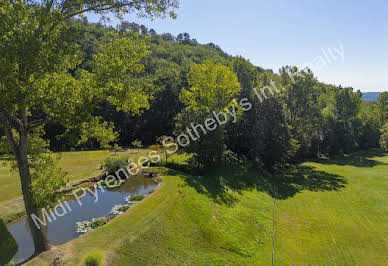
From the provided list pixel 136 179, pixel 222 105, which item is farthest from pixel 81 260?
pixel 222 105

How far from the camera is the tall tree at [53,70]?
8023mm

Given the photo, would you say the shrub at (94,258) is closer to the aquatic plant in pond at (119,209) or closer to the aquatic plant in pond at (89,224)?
the aquatic plant in pond at (89,224)

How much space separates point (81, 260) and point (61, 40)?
972 cm

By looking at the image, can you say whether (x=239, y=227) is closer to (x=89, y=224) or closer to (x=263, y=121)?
(x=89, y=224)

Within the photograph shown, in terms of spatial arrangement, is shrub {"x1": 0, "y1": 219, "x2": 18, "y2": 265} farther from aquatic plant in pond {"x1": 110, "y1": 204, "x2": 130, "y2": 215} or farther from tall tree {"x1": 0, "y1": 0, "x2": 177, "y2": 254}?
aquatic plant in pond {"x1": 110, "y1": 204, "x2": 130, "y2": 215}

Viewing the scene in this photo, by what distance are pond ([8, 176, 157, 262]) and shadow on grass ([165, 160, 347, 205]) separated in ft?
16.9

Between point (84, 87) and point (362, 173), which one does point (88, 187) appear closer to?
point (84, 87)

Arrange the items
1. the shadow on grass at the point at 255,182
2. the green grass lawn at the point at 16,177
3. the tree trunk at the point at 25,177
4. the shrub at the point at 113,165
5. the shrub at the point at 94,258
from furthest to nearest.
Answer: the shrub at the point at 113,165, the shadow on grass at the point at 255,182, the green grass lawn at the point at 16,177, the shrub at the point at 94,258, the tree trunk at the point at 25,177

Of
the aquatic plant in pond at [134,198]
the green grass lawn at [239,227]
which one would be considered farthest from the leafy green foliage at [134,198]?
the green grass lawn at [239,227]

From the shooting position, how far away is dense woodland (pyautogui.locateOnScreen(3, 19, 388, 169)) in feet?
118

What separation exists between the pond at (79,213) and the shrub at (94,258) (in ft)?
12.5

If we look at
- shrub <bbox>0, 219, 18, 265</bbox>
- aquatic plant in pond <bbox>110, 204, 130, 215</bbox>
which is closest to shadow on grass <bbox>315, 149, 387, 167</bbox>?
aquatic plant in pond <bbox>110, 204, 130, 215</bbox>

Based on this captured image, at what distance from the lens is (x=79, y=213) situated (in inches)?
785

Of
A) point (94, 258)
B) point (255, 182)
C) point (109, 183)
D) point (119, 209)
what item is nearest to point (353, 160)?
point (255, 182)
